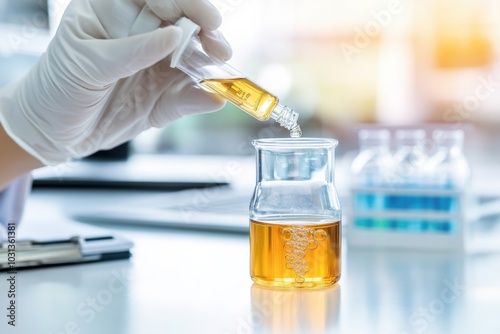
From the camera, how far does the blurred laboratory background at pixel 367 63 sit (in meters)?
3.12

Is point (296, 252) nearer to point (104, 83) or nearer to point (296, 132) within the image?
point (296, 132)

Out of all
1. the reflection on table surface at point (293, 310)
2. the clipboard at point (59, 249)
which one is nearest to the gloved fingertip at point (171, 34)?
the reflection on table surface at point (293, 310)

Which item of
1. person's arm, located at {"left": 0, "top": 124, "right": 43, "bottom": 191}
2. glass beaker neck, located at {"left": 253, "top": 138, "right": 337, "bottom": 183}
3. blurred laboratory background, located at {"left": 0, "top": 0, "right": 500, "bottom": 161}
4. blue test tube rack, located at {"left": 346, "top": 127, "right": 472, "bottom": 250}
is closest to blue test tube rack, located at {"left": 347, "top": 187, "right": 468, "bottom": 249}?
blue test tube rack, located at {"left": 346, "top": 127, "right": 472, "bottom": 250}

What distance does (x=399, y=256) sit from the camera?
1376 millimetres

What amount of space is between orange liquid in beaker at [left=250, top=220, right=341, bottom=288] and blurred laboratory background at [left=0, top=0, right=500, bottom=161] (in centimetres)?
211

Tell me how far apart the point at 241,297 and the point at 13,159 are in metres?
0.71

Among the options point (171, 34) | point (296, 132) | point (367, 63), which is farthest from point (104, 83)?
point (367, 63)

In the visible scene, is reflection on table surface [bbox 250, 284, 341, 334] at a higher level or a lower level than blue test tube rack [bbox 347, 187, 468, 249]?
lower

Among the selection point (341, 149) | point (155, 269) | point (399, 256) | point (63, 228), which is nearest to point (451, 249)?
point (399, 256)

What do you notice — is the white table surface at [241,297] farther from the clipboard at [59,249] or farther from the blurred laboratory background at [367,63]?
the blurred laboratory background at [367,63]

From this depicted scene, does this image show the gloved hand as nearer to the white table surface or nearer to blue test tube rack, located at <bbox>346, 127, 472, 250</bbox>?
the white table surface

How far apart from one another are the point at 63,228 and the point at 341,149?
6.49 ft

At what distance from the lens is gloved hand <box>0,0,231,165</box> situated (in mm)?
1070

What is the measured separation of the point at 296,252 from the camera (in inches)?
40.3
